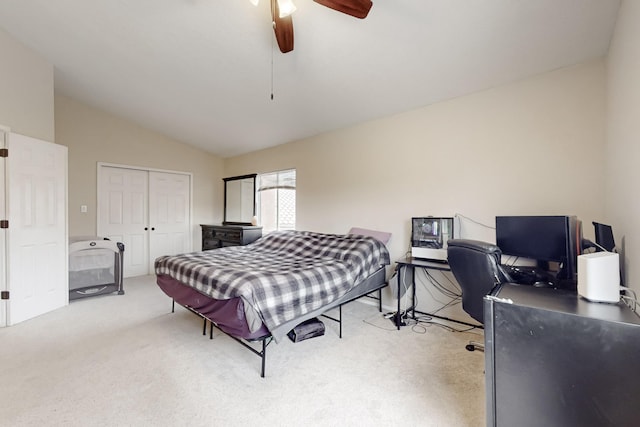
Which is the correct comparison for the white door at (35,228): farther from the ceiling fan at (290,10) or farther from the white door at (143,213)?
the ceiling fan at (290,10)

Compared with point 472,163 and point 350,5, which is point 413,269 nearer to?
point 472,163

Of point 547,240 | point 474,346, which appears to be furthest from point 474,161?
point 474,346

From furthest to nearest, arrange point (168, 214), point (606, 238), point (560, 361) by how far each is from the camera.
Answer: point (168, 214)
point (606, 238)
point (560, 361)


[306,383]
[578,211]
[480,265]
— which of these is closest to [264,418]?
[306,383]

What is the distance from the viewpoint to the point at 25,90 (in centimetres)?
303

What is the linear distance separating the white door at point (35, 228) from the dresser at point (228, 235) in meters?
2.13

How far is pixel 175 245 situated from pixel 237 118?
3.06 meters

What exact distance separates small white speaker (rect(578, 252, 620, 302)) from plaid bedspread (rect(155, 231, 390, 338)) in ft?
5.56

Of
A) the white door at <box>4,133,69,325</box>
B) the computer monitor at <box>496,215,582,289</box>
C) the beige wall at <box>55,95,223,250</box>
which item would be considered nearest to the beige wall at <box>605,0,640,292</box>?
the computer monitor at <box>496,215,582,289</box>

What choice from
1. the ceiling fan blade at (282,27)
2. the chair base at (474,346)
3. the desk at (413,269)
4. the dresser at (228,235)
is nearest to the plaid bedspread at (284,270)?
the desk at (413,269)

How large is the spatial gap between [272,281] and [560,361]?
1653mm

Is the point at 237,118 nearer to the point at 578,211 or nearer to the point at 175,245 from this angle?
the point at 175,245

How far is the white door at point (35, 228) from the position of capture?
110 inches

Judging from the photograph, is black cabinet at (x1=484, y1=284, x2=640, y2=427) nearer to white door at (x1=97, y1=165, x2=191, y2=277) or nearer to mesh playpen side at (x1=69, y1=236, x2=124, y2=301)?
mesh playpen side at (x1=69, y1=236, x2=124, y2=301)
